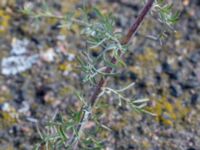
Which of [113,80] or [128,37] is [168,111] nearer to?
[113,80]

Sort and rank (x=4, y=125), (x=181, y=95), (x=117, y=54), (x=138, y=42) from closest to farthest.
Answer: (x=117, y=54), (x=4, y=125), (x=181, y=95), (x=138, y=42)

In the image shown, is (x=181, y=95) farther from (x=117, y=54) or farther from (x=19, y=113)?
(x=117, y=54)

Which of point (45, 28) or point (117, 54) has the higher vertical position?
point (117, 54)

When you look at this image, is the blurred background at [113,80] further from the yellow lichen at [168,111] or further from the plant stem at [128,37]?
the plant stem at [128,37]

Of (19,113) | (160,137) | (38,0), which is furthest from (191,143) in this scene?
(38,0)

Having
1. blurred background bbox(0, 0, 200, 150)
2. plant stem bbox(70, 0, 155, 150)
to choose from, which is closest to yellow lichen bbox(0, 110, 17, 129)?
blurred background bbox(0, 0, 200, 150)

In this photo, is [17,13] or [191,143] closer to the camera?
[191,143]

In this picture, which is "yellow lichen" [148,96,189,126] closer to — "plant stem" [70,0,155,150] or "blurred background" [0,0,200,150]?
"blurred background" [0,0,200,150]

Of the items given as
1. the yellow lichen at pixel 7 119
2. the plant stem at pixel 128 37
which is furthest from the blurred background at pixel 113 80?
the plant stem at pixel 128 37

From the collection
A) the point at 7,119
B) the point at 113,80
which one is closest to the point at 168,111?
the point at 113,80
